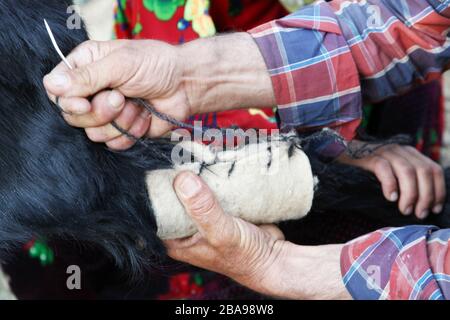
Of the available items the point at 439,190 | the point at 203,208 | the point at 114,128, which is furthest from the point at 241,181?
the point at 439,190

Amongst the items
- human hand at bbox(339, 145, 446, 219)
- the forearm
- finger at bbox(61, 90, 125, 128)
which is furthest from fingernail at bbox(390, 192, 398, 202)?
finger at bbox(61, 90, 125, 128)

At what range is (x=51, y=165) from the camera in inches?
30.8

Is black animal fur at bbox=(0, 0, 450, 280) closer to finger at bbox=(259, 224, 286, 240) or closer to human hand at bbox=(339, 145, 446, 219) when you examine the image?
finger at bbox=(259, 224, 286, 240)

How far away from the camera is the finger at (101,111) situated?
78cm

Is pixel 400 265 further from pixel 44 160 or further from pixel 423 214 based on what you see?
pixel 44 160

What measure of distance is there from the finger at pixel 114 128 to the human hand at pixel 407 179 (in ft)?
1.18

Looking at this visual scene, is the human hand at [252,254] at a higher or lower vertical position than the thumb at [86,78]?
lower

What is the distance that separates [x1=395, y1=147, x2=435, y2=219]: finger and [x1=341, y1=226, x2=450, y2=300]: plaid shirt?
0.18 meters

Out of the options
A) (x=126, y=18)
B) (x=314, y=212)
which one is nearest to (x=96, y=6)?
(x=126, y=18)

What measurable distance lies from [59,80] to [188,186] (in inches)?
7.8

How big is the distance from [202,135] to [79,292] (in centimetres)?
41

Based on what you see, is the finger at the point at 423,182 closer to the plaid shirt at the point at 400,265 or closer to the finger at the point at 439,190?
the finger at the point at 439,190

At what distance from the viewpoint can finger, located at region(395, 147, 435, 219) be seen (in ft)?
3.42

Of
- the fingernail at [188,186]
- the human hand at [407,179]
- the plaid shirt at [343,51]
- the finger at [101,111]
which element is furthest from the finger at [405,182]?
the finger at [101,111]
